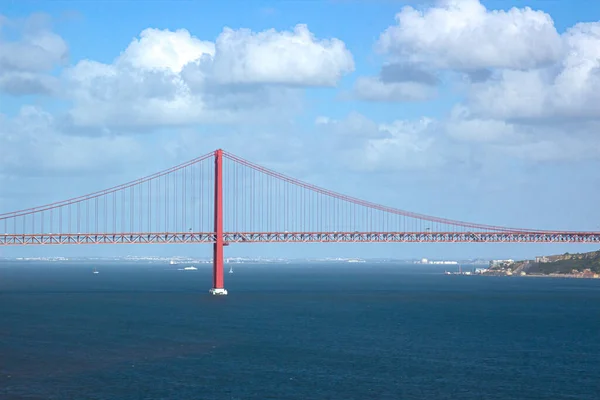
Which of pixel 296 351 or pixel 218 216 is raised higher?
pixel 218 216

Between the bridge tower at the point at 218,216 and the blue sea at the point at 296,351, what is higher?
the bridge tower at the point at 218,216

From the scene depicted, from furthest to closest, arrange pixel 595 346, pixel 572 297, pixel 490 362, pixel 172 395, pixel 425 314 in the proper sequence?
pixel 572 297 → pixel 425 314 → pixel 595 346 → pixel 490 362 → pixel 172 395

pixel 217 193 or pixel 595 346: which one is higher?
pixel 217 193

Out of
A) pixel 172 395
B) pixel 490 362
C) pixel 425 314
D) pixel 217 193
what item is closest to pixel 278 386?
pixel 172 395

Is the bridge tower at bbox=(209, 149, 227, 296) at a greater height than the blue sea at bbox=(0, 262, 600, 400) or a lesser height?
greater

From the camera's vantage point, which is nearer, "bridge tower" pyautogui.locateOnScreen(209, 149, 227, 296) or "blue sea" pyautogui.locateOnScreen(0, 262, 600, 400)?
"blue sea" pyautogui.locateOnScreen(0, 262, 600, 400)

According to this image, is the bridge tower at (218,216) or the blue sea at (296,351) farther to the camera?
the bridge tower at (218,216)

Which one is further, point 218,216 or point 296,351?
point 218,216

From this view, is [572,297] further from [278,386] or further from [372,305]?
[278,386]
